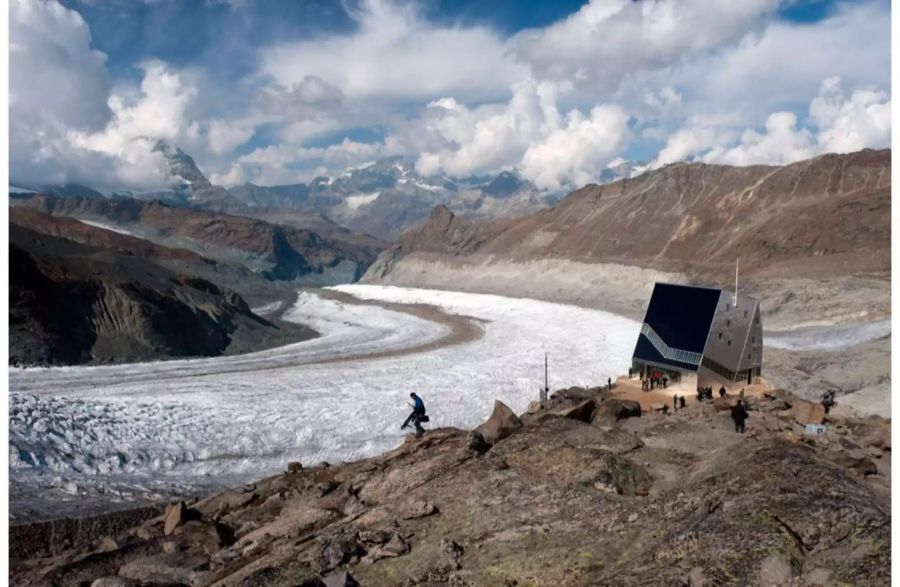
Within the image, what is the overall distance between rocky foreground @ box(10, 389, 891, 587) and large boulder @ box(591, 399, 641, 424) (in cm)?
172

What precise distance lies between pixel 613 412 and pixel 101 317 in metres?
35.1

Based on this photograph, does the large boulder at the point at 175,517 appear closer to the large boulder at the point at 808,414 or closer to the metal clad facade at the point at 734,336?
the large boulder at the point at 808,414

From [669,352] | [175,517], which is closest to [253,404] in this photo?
[175,517]

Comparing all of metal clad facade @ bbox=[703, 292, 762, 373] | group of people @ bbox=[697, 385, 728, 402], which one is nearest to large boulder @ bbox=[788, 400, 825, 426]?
group of people @ bbox=[697, 385, 728, 402]

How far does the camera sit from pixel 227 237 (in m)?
168

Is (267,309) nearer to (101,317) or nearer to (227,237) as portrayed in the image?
(101,317)

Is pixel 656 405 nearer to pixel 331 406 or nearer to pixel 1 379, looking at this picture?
pixel 331 406

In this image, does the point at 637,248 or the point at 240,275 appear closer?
the point at 637,248

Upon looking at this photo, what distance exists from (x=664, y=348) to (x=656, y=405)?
2.76 metres

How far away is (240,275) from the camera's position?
112250 millimetres

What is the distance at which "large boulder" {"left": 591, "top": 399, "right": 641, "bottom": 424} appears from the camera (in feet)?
50.8

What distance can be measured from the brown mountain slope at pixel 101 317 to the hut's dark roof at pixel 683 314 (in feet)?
94.7

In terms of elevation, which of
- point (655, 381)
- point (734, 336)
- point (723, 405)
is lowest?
point (655, 381)

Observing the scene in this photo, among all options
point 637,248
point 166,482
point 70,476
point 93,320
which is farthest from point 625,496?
point 637,248
